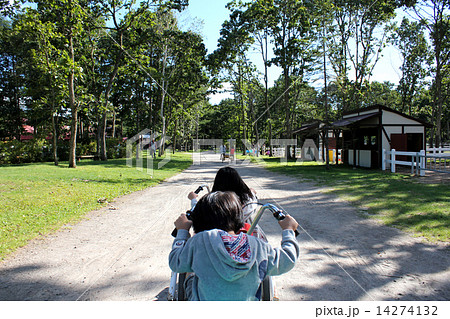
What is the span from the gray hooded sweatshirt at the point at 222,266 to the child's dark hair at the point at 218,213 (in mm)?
143

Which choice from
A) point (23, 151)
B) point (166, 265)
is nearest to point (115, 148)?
point (23, 151)

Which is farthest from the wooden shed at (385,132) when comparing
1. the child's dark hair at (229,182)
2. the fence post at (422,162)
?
the child's dark hair at (229,182)

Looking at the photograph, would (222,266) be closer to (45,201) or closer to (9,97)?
(45,201)

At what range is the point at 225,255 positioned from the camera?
1.68m

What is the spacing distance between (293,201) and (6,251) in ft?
21.5

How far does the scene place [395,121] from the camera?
1848cm

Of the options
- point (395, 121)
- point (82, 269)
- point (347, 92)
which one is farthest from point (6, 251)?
point (347, 92)

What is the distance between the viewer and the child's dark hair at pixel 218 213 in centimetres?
192

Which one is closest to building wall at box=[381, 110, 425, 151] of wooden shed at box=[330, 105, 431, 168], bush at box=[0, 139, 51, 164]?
wooden shed at box=[330, 105, 431, 168]

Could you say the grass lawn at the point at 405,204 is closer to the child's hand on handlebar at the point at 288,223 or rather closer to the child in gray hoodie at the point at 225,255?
the child's hand on handlebar at the point at 288,223

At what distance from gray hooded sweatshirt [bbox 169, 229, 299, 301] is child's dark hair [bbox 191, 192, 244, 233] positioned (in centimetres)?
14

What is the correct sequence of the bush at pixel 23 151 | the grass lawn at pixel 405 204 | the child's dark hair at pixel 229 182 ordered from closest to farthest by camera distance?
the child's dark hair at pixel 229 182, the grass lawn at pixel 405 204, the bush at pixel 23 151

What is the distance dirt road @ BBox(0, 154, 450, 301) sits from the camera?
330 cm

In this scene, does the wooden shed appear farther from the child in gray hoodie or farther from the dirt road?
the child in gray hoodie
